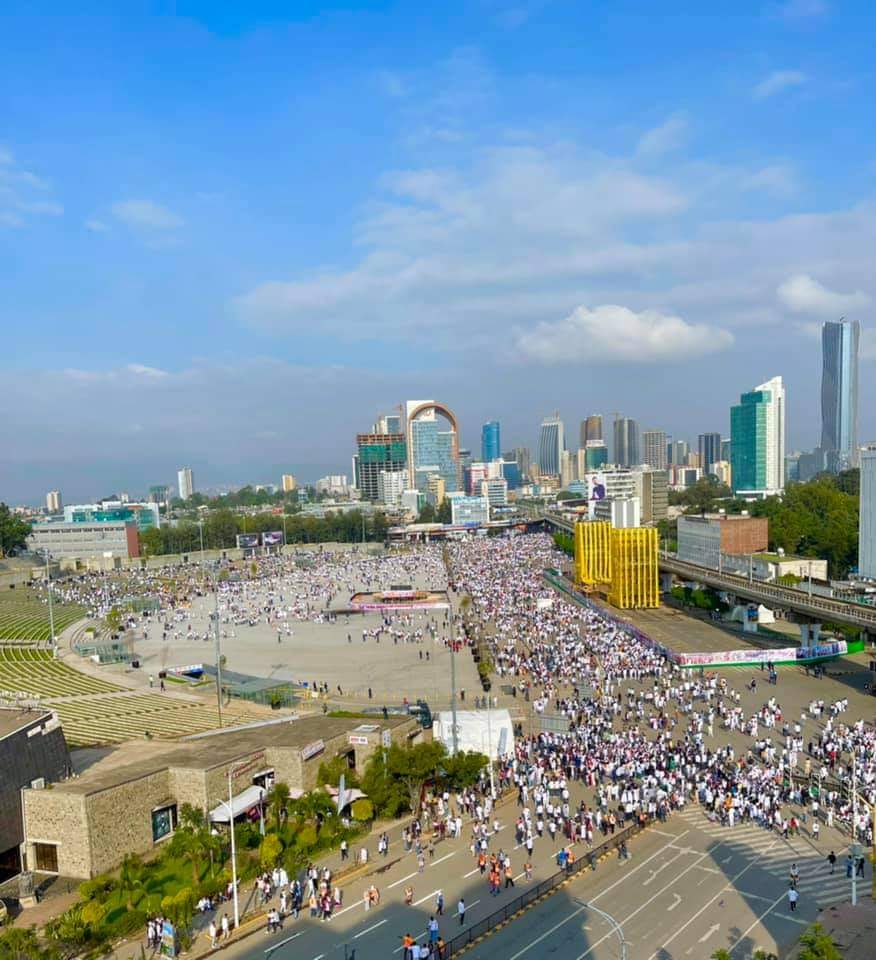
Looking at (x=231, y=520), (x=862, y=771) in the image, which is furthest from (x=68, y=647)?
(x=231, y=520)

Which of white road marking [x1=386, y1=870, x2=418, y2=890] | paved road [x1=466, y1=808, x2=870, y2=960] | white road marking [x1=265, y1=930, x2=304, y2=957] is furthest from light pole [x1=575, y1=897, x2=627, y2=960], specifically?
white road marking [x1=265, y1=930, x2=304, y2=957]

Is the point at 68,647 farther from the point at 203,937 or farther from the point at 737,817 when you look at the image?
the point at 737,817

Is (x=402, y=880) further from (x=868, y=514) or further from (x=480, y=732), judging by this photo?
(x=868, y=514)

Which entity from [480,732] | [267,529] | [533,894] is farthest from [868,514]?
[267,529]

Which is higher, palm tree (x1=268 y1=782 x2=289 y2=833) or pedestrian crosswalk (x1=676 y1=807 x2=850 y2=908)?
palm tree (x1=268 y1=782 x2=289 y2=833)

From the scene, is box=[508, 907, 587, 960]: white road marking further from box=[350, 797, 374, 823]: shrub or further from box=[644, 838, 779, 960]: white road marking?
box=[350, 797, 374, 823]: shrub

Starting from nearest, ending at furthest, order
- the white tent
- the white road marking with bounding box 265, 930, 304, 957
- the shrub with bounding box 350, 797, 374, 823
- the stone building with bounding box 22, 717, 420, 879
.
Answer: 1. the white road marking with bounding box 265, 930, 304, 957
2. the stone building with bounding box 22, 717, 420, 879
3. the shrub with bounding box 350, 797, 374, 823
4. the white tent
